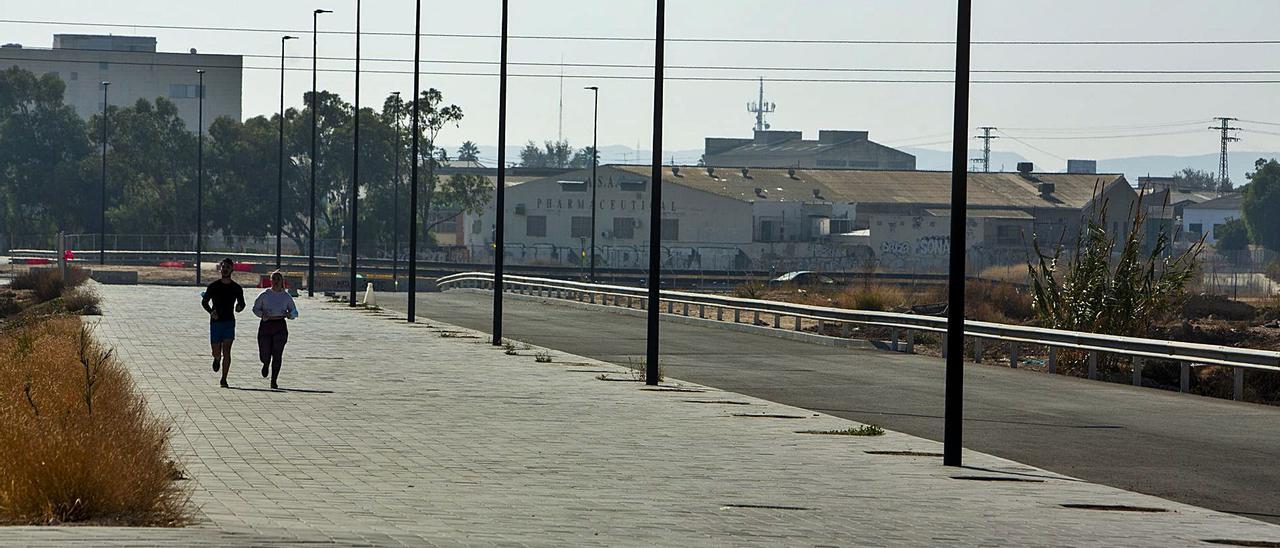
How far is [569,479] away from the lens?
1423 centimetres

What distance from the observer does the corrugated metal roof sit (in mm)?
112500

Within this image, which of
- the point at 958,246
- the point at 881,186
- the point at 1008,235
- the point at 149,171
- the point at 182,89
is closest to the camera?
the point at 958,246

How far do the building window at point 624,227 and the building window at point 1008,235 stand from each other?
23.2 meters

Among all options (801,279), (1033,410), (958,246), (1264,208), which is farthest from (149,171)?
(958,246)

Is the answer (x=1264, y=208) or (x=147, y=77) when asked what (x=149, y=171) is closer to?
(x=147, y=77)

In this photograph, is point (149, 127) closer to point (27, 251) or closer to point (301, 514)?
point (27, 251)

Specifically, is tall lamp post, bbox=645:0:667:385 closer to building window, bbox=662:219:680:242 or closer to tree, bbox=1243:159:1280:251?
building window, bbox=662:219:680:242

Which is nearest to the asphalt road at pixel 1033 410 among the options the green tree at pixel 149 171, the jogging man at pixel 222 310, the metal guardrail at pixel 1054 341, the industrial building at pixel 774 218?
the metal guardrail at pixel 1054 341

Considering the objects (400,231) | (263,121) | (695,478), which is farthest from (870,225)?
(695,478)

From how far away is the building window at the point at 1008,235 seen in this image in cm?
10375

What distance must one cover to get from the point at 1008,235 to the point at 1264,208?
37.5 meters

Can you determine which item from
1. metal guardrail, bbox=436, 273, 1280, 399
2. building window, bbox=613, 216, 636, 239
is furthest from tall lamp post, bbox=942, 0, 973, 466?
building window, bbox=613, 216, 636, 239

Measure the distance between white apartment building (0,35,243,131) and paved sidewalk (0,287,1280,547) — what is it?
5255 inches

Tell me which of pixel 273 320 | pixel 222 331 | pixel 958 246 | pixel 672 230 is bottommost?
pixel 222 331
